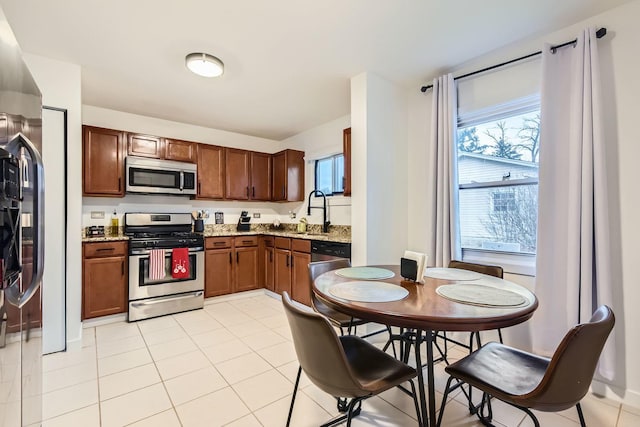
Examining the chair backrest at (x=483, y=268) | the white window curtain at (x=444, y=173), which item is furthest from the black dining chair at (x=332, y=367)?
the white window curtain at (x=444, y=173)

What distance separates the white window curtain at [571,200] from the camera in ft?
6.23

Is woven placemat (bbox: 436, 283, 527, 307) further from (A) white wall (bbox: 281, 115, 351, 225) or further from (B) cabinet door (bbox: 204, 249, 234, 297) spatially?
(B) cabinet door (bbox: 204, 249, 234, 297)

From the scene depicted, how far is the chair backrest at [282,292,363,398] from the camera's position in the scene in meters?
1.15

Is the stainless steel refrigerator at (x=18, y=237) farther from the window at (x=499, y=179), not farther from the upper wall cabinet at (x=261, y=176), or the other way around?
the upper wall cabinet at (x=261, y=176)

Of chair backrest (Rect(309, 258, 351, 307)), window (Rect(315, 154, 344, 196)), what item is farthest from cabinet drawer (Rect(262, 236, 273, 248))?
chair backrest (Rect(309, 258, 351, 307))

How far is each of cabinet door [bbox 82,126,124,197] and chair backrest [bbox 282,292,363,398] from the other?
331 cm

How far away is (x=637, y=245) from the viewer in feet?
6.10

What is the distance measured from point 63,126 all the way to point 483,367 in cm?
352

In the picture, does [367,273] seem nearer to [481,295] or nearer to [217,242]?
[481,295]

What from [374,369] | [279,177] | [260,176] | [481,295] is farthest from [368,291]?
[260,176]

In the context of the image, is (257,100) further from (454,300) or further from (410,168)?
(454,300)

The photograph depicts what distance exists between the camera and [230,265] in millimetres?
4051

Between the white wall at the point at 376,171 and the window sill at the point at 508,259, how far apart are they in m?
0.70

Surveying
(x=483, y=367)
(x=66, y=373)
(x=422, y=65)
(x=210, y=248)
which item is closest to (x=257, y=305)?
(x=210, y=248)
